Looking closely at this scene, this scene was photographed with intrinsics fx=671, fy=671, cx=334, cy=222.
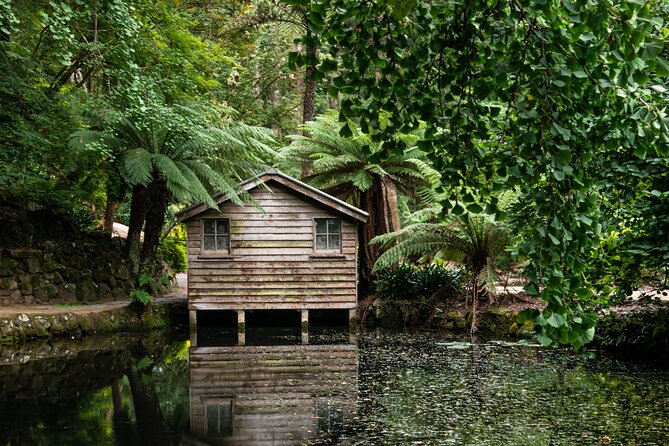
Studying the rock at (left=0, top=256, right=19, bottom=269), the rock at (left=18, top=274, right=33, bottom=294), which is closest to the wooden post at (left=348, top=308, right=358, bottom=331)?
the rock at (left=18, top=274, right=33, bottom=294)

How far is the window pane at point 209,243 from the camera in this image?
12.8 meters

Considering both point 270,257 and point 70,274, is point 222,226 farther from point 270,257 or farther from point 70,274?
point 70,274

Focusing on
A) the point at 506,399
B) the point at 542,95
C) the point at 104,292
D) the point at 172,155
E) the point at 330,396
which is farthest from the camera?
the point at 104,292

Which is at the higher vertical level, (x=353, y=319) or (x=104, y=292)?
(x=104, y=292)

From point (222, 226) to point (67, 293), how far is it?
3.26 meters

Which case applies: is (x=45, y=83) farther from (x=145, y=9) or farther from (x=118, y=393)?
(x=118, y=393)

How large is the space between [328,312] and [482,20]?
12.8m

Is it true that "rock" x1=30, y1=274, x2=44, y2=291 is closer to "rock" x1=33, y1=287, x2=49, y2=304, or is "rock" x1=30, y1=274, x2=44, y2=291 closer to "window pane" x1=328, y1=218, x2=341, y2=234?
"rock" x1=33, y1=287, x2=49, y2=304

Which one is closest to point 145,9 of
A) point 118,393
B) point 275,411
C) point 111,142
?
point 111,142

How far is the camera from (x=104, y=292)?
13695 mm

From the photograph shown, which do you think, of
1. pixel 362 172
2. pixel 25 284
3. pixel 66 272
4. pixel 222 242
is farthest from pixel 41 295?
pixel 362 172

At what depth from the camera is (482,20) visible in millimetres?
2203

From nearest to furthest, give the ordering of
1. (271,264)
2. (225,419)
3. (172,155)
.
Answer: (225,419) < (172,155) < (271,264)

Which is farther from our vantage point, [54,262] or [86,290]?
[86,290]
